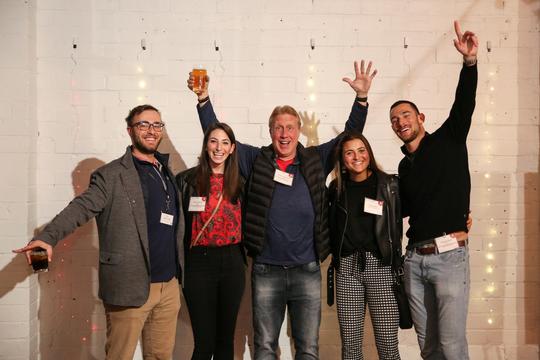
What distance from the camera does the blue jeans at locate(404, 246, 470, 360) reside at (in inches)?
78.1

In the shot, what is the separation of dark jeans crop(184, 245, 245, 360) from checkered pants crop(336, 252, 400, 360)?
0.56 metres

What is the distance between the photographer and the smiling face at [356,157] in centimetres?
212

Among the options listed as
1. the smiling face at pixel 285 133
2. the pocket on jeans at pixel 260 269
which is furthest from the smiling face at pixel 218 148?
the pocket on jeans at pixel 260 269

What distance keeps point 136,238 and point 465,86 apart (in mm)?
1799

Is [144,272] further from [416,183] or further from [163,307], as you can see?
[416,183]

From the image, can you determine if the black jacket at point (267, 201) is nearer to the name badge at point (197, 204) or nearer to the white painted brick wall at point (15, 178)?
the name badge at point (197, 204)

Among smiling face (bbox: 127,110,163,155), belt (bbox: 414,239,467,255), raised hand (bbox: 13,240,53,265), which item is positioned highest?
smiling face (bbox: 127,110,163,155)

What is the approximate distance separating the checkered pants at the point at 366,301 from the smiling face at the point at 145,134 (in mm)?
1172

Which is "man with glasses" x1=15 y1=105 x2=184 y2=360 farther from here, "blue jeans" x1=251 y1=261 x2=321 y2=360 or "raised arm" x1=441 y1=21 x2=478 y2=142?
"raised arm" x1=441 y1=21 x2=478 y2=142

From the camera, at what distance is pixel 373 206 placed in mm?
2068

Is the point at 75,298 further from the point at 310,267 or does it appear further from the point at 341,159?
the point at 341,159

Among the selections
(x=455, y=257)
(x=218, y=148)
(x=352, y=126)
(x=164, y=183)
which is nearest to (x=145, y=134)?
(x=164, y=183)

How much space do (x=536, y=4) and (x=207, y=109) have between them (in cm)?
251

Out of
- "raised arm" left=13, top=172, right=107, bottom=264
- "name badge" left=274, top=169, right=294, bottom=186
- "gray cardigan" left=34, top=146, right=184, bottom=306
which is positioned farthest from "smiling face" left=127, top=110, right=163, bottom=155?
"name badge" left=274, top=169, right=294, bottom=186
